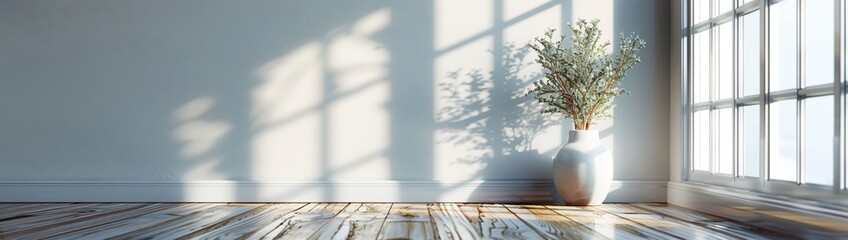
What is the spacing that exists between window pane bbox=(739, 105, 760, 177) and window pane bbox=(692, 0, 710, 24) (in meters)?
0.54

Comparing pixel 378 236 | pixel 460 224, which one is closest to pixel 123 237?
pixel 378 236

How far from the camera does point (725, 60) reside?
3.09m

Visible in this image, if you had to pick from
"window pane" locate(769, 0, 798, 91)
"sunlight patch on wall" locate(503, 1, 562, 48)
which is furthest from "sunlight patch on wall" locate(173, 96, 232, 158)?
"window pane" locate(769, 0, 798, 91)

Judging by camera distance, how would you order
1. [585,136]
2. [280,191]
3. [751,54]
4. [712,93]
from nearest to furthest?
[751,54] → [712,93] → [585,136] → [280,191]

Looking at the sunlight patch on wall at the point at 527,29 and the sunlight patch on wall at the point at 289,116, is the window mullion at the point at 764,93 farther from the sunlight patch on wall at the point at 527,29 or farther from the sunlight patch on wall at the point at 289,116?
the sunlight patch on wall at the point at 289,116

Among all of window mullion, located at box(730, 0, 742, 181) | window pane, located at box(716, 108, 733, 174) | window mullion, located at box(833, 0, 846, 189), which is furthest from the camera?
window pane, located at box(716, 108, 733, 174)

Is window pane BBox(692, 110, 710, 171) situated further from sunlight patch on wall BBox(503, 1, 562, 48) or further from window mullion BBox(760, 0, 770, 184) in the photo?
sunlight patch on wall BBox(503, 1, 562, 48)

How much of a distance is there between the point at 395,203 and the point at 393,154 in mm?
225

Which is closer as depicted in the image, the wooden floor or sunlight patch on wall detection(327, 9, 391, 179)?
the wooden floor

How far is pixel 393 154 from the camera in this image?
11.7 ft

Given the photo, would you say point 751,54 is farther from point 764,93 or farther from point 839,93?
point 839,93

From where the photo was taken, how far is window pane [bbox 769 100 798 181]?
8.36 feet

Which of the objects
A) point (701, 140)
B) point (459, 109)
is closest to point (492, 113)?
point (459, 109)

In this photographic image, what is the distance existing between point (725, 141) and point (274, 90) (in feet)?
6.33
